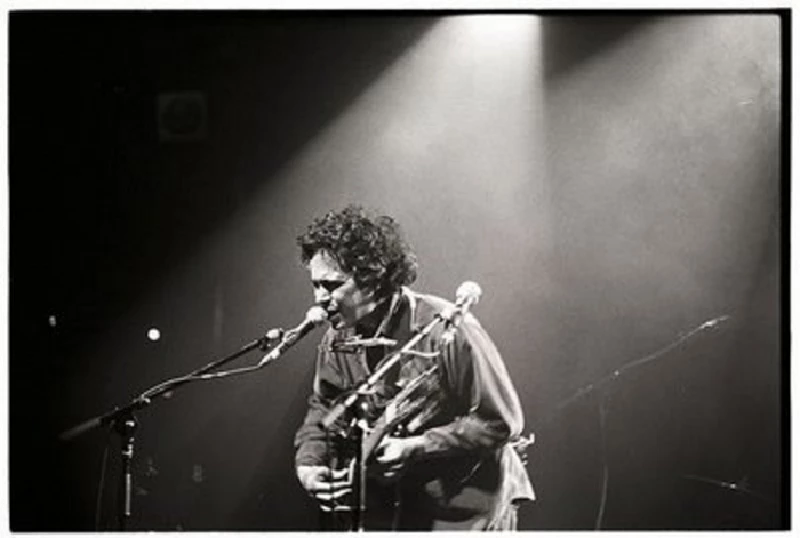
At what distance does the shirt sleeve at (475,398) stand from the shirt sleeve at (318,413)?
20cm

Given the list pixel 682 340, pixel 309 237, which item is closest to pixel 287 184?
pixel 309 237

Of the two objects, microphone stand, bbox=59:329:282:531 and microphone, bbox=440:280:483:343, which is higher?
microphone, bbox=440:280:483:343

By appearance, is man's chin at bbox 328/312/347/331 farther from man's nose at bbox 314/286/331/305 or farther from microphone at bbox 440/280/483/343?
microphone at bbox 440/280/483/343

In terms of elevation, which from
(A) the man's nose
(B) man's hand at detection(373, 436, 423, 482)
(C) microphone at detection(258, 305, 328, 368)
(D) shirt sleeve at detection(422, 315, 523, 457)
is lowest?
(B) man's hand at detection(373, 436, 423, 482)

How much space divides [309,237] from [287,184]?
0.38ft

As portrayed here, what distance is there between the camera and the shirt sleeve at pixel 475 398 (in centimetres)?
200

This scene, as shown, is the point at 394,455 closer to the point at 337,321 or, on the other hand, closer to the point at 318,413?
the point at 318,413

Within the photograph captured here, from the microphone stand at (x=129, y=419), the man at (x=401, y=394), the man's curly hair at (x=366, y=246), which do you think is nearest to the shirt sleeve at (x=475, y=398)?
the man at (x=401, y=394)

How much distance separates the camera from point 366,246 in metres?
2.02

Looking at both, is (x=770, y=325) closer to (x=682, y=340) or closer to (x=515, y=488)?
(x=682, y=340)

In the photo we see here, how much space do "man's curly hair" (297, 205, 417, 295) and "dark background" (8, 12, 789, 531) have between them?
40 millimetres

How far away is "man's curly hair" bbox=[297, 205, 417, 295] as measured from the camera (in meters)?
2.02

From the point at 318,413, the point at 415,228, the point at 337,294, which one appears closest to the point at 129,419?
the point at 318,413

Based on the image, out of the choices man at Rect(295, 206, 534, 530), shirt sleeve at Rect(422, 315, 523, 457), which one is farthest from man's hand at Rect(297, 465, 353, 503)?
shirt sleeve at Rect(422, 315, 523, 457)
